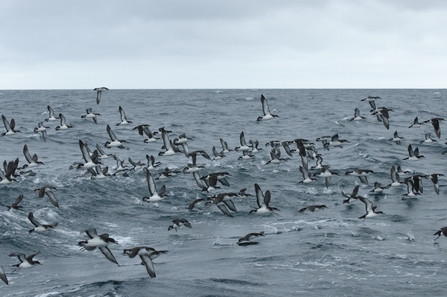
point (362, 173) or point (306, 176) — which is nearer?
point (306, 176)

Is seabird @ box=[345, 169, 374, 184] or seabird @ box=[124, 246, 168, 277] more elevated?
seabird @ box=[345, 169, 374, 184]

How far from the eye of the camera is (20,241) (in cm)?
2311

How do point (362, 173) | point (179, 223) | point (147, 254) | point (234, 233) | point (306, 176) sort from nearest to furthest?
point (147, 254), point (179, 223), point (234, 233), point (306, 176), point (362, 173)

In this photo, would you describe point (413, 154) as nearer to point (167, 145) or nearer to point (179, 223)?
point (167, 145)

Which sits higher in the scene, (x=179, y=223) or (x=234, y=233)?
(x=179, y=223)

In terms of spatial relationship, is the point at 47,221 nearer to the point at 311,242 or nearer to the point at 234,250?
the point at 234,250

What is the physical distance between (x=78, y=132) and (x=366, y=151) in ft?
77.8

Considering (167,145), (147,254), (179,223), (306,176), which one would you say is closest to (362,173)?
(306,176)

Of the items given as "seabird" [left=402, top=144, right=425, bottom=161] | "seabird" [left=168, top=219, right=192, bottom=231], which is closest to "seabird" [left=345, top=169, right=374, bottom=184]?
"seabird" [left=402, top=144, right=425, bottom=161]

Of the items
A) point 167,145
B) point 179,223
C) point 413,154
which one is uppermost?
point 167,145

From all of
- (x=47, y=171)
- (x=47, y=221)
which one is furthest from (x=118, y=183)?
(x=47, y=221)

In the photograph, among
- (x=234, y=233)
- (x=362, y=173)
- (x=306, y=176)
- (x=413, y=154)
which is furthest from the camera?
(x=362, y=173)

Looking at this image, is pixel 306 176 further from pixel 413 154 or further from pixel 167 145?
pixel 167 145

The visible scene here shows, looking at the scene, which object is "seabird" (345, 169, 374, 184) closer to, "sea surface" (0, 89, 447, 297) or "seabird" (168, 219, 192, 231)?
"sea surface" (0, 89, 447, 297)
